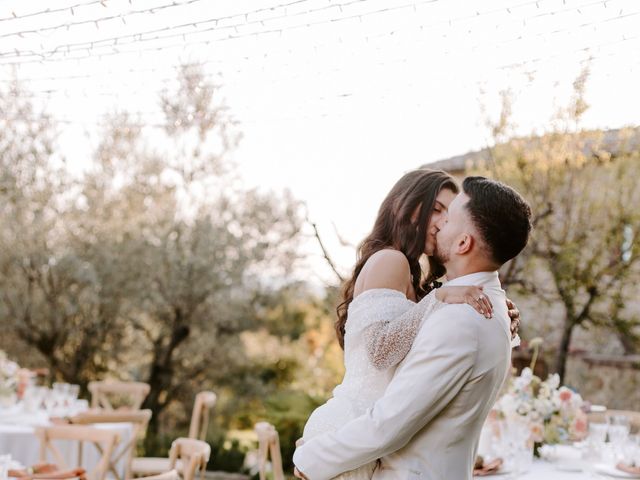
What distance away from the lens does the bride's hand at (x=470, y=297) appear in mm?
1930

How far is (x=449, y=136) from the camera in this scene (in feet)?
27.0

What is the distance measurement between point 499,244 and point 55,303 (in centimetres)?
920

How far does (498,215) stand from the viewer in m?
1.97

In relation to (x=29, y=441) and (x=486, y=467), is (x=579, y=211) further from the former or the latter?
(x=29, y=441)

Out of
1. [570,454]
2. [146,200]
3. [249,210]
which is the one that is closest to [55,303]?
[146,200]

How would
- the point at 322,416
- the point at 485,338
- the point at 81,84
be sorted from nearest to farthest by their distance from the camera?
the point at 485,338 → the point at 322,416 → the point at 81,84

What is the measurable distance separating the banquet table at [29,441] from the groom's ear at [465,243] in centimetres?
371

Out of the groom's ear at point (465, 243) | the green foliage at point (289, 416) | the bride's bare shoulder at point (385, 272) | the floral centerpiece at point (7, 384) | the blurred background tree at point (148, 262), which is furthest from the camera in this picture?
the blurred background tree at point (148, 262)

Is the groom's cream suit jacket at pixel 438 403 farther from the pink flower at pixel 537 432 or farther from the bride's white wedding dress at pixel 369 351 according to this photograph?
the pink flower at pixel 537 432

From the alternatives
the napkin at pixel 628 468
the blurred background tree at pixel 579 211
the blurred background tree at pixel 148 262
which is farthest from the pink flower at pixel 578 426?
the blurred background tree at pixel 148 262

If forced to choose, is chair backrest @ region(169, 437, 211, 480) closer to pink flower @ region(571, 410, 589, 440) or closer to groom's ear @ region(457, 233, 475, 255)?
pink flower @ region(571, 410, 589, 440)

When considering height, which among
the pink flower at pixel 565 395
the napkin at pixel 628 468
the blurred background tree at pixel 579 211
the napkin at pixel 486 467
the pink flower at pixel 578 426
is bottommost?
the napkin at pixel 628 468

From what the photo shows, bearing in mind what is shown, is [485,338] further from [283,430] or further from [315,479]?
[283,430]

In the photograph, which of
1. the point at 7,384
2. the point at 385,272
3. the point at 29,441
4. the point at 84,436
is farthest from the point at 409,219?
the point at 7,384
